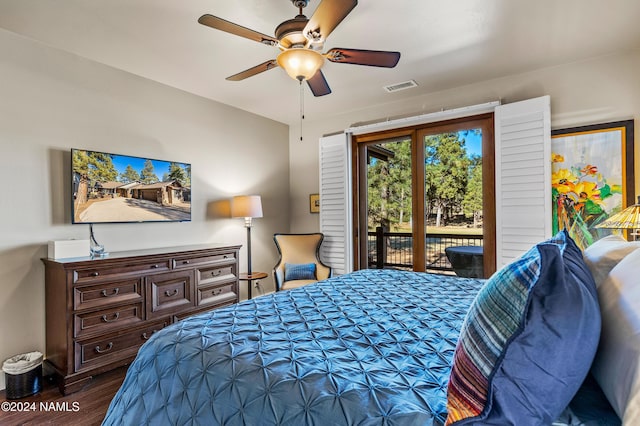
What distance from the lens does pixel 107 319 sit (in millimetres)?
2607

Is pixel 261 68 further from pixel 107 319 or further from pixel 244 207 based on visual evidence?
pixel 107 319

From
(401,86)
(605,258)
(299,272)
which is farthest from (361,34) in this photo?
(299,272)

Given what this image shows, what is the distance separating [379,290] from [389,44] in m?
1.99

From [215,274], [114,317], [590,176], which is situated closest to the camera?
[114,317]

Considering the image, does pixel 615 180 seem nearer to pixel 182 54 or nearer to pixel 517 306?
pixel 517 306

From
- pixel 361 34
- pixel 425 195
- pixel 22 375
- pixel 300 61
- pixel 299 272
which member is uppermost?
pixel 361 34

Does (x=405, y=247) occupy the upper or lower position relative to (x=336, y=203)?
lower

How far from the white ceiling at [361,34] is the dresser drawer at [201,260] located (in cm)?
180

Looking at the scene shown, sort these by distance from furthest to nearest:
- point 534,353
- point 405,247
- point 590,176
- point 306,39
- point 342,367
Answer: point 405,247 → point 590,176 → point 306,39 → point 342,367 → point 534,353

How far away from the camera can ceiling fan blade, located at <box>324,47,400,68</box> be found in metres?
2.10

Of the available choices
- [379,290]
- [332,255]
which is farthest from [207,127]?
[379,290]

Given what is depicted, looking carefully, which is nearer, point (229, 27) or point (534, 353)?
point (534, 353)

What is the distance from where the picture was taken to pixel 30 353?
2.54 meters

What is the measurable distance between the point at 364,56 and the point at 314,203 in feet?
9.29
